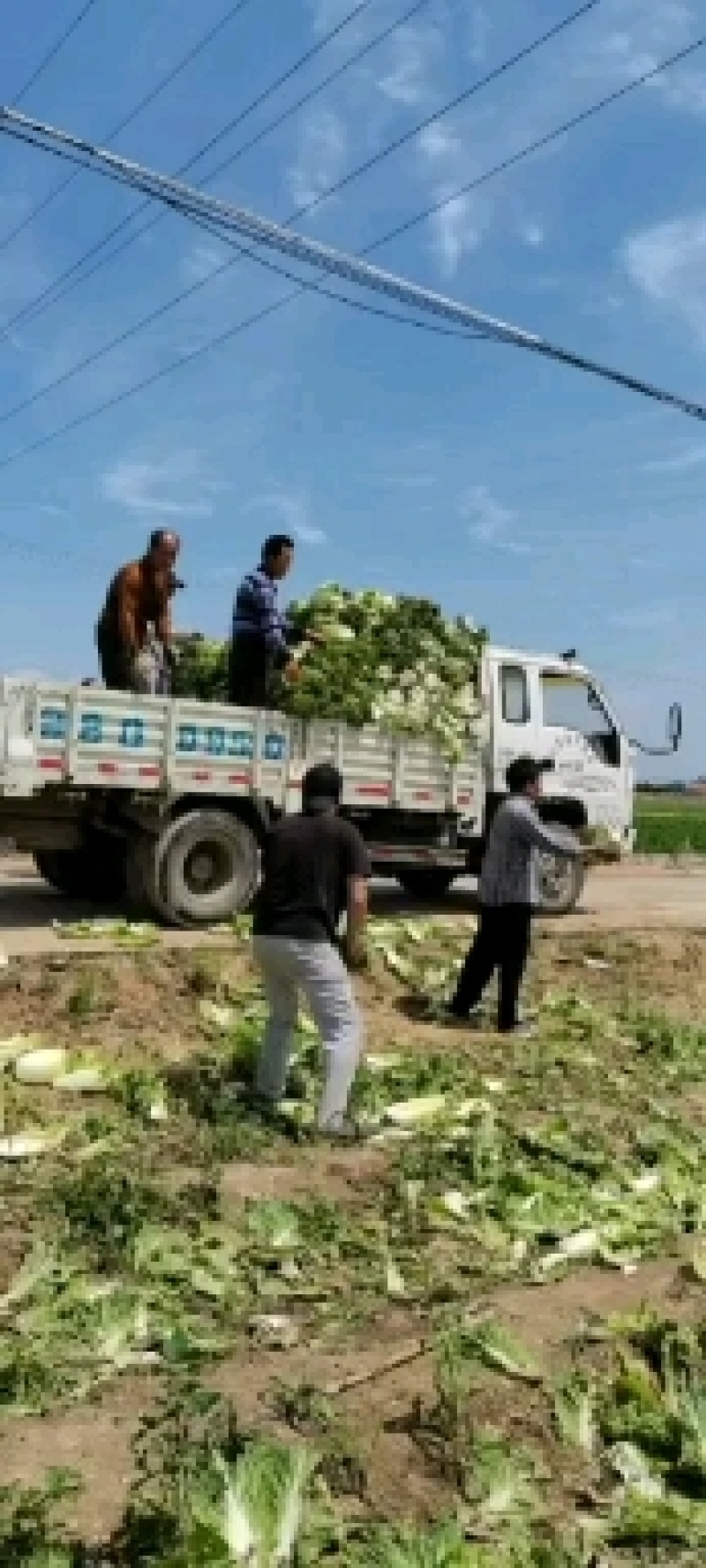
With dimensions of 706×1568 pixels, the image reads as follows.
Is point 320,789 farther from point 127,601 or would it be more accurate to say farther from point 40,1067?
point 127,601

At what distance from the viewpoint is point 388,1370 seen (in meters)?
5.02

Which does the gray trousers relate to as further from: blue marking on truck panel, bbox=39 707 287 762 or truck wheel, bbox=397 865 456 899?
truck wheel, bbox=397 865 456 899

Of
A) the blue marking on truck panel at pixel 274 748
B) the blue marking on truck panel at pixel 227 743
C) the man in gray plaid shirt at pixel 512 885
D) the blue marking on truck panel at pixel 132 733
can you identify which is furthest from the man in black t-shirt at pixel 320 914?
the blue marking on truck panel at pixel 274 748

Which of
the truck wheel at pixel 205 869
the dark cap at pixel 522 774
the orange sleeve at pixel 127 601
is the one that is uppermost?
the orange sleeve at pixel 127 601

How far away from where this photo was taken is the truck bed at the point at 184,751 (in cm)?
1234

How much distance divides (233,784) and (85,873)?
2683 mm

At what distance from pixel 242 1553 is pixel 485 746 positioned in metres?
12.1

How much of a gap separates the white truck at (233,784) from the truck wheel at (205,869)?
0.04 ft

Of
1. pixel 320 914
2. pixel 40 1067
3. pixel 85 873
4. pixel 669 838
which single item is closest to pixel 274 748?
pixel 85 873

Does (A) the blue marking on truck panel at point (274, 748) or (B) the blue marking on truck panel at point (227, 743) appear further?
(A) the blue marking on truck panel at point (274, 748)

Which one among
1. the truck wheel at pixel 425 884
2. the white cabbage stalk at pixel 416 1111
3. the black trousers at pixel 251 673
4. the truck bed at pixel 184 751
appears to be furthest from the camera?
the truck wheel at pixel 425 884

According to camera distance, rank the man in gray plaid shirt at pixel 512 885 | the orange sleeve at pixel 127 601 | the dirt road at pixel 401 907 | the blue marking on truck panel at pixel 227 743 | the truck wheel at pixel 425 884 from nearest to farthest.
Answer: the man in gray plaid shirt at pixel 512 885 → the dirt road at pixel 401 907 → the orange sleeve at pixel 127 601 → the blue marking on truck panel at pixel 227 743 → the truck wheel at pixel 425 884

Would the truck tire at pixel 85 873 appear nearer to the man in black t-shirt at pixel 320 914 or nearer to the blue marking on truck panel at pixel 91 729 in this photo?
the blue marking on truck panel at pixel 91 729

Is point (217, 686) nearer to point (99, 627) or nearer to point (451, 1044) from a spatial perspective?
point (99, 627)
